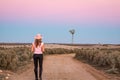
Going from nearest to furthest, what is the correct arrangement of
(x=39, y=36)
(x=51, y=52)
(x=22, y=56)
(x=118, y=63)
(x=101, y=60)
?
(x=39, y=36) < (x=118, y=63) < (x=101, y=60) < (x=22, y=56) < (x=51, y=52)

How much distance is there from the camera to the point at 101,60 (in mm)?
33656

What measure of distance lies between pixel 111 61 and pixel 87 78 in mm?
8066

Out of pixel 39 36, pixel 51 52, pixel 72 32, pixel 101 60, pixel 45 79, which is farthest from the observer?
pixel 72 32

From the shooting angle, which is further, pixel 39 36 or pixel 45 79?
pixel 45 79

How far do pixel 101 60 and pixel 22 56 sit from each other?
1018 centimetres

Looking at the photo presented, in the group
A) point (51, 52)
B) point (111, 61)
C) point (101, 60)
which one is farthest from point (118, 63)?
point (51, 52)

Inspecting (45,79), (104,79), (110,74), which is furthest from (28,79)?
(110,74)

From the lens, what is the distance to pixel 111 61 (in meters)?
29.5

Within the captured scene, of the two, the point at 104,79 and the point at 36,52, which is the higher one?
the point at 36,52

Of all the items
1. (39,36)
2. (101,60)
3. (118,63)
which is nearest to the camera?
(39,36)

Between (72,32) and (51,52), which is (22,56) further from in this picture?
(72,32)

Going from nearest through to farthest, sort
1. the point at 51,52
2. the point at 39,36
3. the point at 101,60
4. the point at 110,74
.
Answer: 1. the point at 39,36
2. the point at 110,74
3. the point at 101,60
4. the point at 51,52

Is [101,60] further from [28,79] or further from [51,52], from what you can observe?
[51,52]

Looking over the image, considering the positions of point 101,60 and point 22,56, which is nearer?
point 101,60
